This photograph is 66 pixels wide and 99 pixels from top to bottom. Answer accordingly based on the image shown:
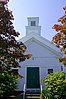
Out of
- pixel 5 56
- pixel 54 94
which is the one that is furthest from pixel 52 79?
pixel 5 56

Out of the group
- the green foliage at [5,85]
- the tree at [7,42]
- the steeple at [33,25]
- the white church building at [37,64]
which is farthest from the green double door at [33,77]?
the tree at [7,42]

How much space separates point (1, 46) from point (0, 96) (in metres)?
6.23

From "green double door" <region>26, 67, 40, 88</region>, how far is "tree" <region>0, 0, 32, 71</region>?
1128 cm

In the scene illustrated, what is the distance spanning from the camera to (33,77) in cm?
2134

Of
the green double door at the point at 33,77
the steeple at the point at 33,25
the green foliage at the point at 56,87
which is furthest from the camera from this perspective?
the steeple at the point at 33,25

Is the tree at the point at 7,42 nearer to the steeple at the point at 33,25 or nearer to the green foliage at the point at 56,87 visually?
the green foliage at the point at 56,87

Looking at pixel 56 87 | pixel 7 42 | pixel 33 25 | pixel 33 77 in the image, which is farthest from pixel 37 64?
pixel 7 42

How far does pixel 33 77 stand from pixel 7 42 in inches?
476

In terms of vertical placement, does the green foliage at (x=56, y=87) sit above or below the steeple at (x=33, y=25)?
below

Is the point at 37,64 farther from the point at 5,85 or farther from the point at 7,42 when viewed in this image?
the point at 7,42

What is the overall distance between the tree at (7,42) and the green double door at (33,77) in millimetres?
11285

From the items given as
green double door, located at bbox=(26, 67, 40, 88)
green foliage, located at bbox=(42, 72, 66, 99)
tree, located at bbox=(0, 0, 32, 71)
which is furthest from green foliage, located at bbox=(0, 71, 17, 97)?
tree, located at bbox=(0, 0, 32, 71)

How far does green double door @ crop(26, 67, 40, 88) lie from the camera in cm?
2108

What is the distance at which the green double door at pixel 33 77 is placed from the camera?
830 inches
